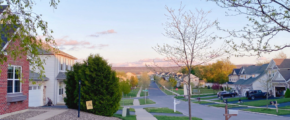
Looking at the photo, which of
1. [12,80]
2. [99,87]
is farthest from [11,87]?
[99,87]

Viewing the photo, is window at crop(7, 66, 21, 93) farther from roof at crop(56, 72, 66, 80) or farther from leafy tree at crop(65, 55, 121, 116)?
roof at crop(56, 72, 66, 80)

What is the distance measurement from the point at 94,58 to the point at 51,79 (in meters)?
12.3

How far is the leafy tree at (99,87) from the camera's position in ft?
52.5

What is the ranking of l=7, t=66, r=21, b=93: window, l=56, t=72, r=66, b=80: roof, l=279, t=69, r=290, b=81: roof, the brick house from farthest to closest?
1. l=279, t=69, r=290, b=81: roof
2. l=56, t=72, r=66, b=80: roof
3. l=7, t=66, r=21, b=93: window
4. the brick house

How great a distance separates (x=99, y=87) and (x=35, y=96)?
39.2 feet

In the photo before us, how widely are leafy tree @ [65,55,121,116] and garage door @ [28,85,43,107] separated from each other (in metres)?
9.53

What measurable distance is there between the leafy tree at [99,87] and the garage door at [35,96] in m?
9.53

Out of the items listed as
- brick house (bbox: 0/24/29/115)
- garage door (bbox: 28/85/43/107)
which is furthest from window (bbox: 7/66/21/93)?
garage door (bbox: 28/85/43/107)

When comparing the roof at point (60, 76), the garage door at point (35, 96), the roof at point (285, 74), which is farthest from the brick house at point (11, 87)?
the roof at point (285, 74)

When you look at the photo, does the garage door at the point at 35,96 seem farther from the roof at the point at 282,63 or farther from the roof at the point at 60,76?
the roof at the point at 282,63

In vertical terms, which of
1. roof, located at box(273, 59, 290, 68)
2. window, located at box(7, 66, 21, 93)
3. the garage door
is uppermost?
roof, located at box(273, 59, 290, 68)

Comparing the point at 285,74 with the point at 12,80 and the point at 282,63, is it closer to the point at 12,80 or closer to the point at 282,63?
the point at 282,63

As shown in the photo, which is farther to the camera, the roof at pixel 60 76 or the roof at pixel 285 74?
the roof at pixel 285 74

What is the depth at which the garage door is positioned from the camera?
24172 mm
